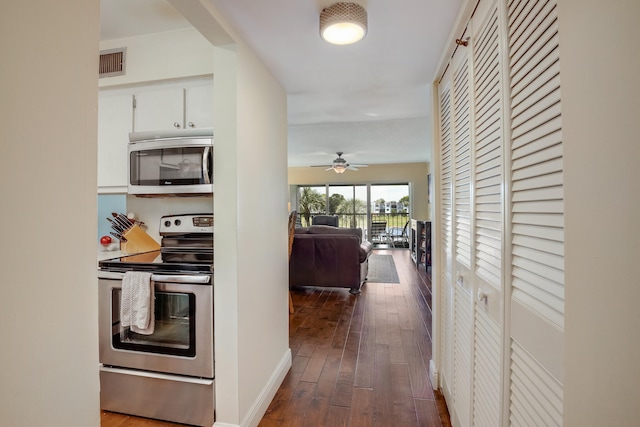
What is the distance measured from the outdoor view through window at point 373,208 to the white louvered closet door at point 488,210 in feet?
25.8

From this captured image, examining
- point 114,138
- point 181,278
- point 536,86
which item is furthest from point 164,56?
point 536,86

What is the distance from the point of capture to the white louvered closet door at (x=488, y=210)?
41.4 inches

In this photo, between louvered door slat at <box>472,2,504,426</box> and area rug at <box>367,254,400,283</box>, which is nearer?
louvered door slat at <box>472,2,504,426</box>

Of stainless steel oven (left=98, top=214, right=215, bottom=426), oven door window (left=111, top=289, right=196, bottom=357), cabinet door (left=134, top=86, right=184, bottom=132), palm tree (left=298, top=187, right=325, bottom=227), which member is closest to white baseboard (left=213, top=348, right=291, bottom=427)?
stainless steel oven (left=98, top=214, right=215, bottom=426)

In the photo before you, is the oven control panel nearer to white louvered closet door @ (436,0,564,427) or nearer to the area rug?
white louvered closet door @ (436,0,564,427)

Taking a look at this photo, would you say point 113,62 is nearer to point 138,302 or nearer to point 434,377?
point 138,302

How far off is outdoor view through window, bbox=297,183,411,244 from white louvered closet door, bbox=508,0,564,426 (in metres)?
8.22

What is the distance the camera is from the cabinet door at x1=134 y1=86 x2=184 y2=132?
1.95 meters

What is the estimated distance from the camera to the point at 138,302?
5.71ft
